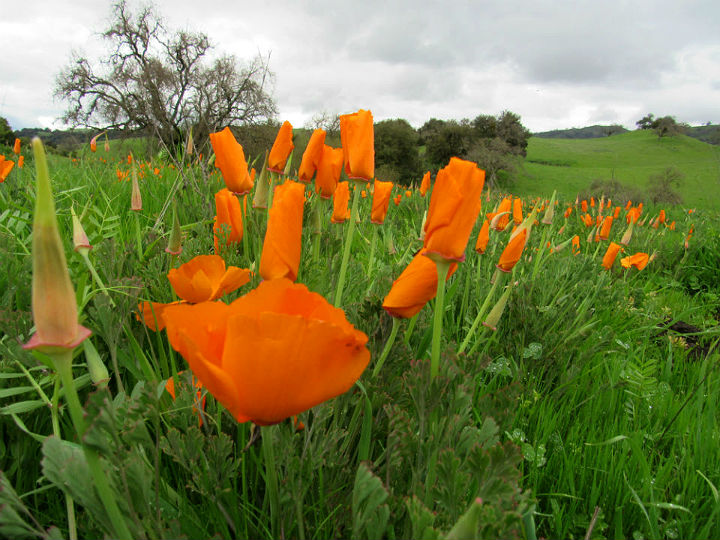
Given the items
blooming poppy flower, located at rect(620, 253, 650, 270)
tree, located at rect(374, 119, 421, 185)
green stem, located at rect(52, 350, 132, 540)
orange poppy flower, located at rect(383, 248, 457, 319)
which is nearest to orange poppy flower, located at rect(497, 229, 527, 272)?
orange poppy flower, located at rect(383, 248, 457, 319)

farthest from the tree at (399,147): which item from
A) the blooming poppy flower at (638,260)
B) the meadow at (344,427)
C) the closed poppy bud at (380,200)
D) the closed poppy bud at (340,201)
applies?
the meadow at (344,427)

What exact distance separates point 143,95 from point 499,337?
95.8ft

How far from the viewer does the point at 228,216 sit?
4.63 ft

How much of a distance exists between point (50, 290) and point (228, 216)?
39.4 inches

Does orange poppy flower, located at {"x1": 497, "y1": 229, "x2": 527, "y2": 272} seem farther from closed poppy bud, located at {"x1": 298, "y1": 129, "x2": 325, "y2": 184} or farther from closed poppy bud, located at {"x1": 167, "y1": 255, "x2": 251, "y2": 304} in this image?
closed poppy bud, located at {"x1": 167, "y1": 255, "x2": 251, "y2": 304}

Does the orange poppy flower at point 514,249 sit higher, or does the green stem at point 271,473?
the orange poppy flower at point 514,249

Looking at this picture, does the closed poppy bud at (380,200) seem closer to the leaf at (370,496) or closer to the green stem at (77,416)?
the leaf at (370,496)

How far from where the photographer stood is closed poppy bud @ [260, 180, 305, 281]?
0.79 meters

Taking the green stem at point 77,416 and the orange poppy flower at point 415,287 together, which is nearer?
the green stem at point 77,416

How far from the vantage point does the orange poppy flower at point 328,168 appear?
1.36 meters

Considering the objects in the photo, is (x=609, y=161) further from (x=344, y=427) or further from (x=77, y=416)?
(x=77, y=416)

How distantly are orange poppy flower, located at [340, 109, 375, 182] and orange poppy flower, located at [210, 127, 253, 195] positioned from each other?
1.25 ft

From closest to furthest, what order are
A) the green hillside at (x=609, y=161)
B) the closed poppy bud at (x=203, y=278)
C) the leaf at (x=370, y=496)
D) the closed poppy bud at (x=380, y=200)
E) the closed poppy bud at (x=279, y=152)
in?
the leaf at (x=370, y=496)
the closed poppy bud at (x=203, y=278)
the closed poppy bud at (x=279, y=152)
the closed poppy bud at (x=380, y=200)
the green hillside at (x=609, y=161)

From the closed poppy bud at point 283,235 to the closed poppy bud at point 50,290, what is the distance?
0.38 m
